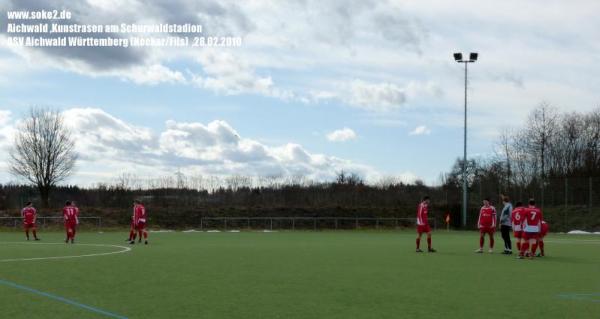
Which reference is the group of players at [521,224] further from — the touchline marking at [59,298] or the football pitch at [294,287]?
the touchline marking at [59,298]

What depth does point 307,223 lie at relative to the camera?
201ft

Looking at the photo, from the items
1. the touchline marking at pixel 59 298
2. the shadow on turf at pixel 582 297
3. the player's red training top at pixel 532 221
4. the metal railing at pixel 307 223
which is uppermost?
the player's red training top at pixel 532 221

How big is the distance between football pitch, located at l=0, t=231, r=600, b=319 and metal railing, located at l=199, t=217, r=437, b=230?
37290mm

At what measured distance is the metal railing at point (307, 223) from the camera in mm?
58719

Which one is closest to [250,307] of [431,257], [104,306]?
[104,306]

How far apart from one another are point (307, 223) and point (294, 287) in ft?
157

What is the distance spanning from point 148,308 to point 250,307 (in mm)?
1569

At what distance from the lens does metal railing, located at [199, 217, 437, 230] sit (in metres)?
58.7

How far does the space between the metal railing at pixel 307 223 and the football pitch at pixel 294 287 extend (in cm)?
3729

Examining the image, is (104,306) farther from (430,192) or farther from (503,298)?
(430,192)

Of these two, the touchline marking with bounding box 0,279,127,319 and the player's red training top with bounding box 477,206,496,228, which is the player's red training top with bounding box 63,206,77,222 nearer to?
the touchline marking with bounding box 0,279,127,319

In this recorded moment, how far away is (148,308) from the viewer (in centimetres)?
1066

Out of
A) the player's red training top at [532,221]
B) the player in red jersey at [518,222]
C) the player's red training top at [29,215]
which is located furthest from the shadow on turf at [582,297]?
the player's red training top at [29,215]

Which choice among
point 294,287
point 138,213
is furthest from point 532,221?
point 138,213
